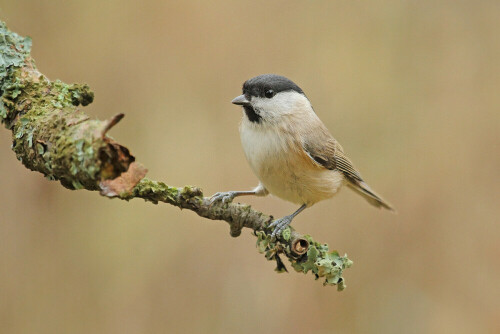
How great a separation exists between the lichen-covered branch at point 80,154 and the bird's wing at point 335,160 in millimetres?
990

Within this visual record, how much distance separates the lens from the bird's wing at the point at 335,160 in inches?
140

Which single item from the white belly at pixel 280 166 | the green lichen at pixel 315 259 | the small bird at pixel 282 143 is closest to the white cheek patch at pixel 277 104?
the small bird at pixel 282 143

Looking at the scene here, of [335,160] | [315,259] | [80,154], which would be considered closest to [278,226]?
[315,259]

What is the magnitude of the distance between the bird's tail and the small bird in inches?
21.6

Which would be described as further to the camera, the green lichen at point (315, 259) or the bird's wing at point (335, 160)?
the bird's wing at point (335, 160)

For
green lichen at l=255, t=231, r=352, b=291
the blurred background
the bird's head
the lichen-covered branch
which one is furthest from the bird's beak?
the blurred background

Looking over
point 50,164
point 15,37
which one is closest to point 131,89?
point 15,37

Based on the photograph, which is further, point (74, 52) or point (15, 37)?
point (74, 52)

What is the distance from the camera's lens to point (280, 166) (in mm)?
3225

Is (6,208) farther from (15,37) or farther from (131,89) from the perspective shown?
(15,37)

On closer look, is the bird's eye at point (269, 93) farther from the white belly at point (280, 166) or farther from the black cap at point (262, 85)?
the white belly at point (280, 166)

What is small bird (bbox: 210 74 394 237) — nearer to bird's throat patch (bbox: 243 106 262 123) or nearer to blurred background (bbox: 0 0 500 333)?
bird's throat patch (bbox: 243 106 262 123)

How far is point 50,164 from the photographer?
5.37 ft

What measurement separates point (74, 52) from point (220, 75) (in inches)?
48.9
